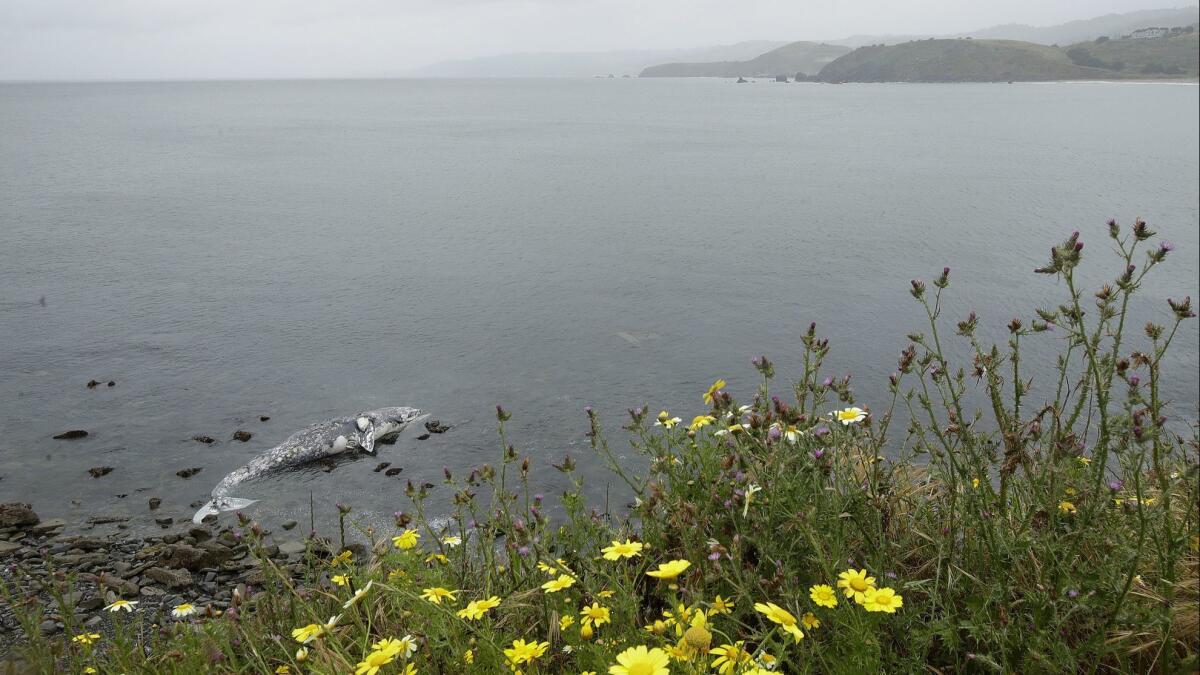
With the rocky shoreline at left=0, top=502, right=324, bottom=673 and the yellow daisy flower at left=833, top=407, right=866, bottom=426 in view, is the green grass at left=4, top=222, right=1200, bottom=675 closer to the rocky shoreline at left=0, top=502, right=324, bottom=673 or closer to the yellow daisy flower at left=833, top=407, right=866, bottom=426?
the yellow daisy flower at left=833, top=407, right=866, bottom=426

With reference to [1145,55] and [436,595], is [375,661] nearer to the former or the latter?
[436,595]

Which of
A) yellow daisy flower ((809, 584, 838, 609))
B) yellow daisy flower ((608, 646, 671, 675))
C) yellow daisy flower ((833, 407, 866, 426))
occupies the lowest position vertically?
yellow daisy flower ((809, 584, 838, 609))

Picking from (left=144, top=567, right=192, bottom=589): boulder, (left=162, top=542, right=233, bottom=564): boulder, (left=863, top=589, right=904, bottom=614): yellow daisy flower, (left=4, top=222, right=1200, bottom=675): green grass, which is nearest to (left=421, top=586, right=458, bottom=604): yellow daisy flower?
(left=4, top=222, right=1200, bottom=675): green grass

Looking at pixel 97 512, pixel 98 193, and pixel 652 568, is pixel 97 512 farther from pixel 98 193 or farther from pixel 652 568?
pixel 98 193

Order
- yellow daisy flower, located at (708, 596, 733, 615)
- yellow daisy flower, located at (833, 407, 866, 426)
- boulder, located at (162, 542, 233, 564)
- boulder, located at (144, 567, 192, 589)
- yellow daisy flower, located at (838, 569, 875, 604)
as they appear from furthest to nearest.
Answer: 1. boulder, located at (162, 542, 233, 564)
2. boulder, located at (144, 567, 192, 589)
3. yellow daisy flower, located at (833, 407, 866, 426)
4. yellow daisy flower, located at (708, 596, 733, 615)
5. yellow daisy flower, located at (838, 569, 875, 604)

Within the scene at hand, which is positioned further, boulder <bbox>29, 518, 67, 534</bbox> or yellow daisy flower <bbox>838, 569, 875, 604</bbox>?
boulder <bbox>29, 518, 67, 534</bbox>

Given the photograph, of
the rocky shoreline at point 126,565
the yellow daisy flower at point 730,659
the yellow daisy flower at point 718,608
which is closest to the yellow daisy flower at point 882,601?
the yellow daisy flower at point 730,659

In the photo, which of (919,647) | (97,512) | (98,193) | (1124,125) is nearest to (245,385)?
(97,512)
